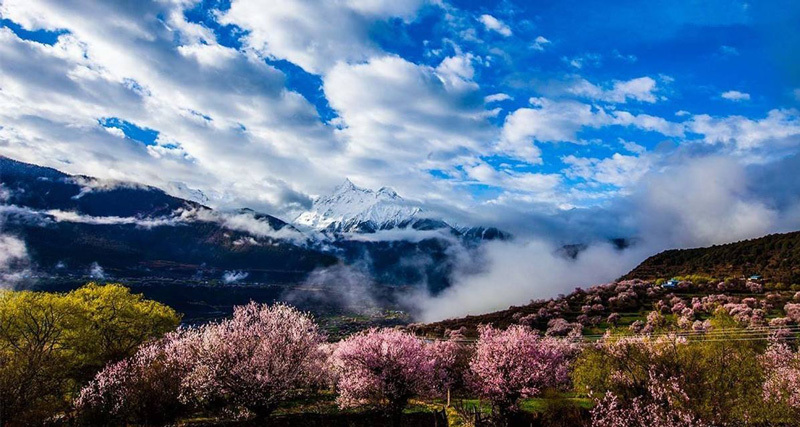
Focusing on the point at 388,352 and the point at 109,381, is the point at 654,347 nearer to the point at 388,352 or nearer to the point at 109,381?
the point at 388,352

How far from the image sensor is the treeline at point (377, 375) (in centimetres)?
3046

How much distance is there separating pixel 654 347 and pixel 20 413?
4958 centimetres

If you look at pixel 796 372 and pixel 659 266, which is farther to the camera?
pixel 659 266

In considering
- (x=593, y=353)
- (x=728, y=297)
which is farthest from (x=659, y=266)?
(x=593, y=353)

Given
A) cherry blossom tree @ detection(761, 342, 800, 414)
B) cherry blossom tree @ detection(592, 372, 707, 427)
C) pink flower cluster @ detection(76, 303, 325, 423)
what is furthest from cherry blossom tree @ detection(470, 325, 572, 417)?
pink flower cluster @ detection(76, 303, 325, 423)

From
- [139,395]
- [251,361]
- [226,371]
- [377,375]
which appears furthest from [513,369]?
[139,395]

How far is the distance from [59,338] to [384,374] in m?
41.5

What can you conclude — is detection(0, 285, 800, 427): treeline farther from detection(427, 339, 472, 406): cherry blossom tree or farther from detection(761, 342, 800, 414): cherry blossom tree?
detection(427, 339, 472, 406): cherry blossom tree

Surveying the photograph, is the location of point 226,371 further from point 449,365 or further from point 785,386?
point 785,386

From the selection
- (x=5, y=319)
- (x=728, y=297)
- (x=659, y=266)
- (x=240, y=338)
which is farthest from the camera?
(x=659, y=266)

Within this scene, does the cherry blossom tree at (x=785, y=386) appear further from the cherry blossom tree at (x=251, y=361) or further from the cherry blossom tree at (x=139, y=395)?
the cherry blossom tree at (x=139, y=395)

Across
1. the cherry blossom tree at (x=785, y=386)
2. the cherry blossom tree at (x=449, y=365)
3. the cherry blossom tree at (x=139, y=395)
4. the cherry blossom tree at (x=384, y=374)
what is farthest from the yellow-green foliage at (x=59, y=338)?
the cherry blossom tree at (x=785, y=386)

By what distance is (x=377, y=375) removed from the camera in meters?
39.2

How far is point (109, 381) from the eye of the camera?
126 feet
